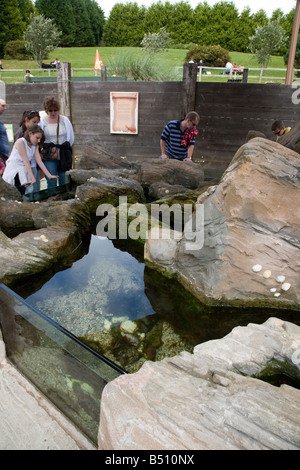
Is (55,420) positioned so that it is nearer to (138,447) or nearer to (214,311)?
(138,447)

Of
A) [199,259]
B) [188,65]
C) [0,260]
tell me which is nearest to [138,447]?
[199,259]

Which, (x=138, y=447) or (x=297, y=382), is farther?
(x=297, y=382)

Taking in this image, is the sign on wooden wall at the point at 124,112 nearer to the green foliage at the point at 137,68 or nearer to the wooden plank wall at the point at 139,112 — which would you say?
the wooden plank wall at the point at 139,112

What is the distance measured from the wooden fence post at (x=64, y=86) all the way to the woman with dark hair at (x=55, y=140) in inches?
139

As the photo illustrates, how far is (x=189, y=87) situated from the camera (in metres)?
7.71

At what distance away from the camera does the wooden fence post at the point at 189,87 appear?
7.56 metres

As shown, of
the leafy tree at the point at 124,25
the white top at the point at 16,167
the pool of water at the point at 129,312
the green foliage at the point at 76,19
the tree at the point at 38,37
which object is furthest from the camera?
the leafy tree at the point at 124,25

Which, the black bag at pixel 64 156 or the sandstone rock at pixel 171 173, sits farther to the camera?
the sandstone rock at pixel 171 173

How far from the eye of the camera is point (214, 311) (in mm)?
2992

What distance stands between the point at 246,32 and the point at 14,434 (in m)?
49.9

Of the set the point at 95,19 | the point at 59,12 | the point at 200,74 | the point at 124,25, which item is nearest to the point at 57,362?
the point at 200,74

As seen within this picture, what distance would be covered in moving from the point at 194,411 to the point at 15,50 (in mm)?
38391

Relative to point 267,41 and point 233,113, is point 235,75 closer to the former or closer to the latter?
point 233,113

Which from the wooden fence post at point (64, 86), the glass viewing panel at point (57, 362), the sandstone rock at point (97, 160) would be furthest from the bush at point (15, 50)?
the glass viewing panel at point (57, 362)
